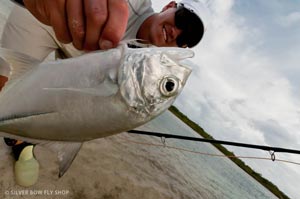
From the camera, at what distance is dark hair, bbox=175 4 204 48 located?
3.18 meters

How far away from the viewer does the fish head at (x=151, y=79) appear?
4.12 feet

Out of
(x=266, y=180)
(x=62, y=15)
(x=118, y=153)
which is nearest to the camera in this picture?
(x=62, y=15)

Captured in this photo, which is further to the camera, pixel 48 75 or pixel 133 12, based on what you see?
pixel 133 12

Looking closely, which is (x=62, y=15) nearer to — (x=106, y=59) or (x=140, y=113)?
(x=106, y=59)

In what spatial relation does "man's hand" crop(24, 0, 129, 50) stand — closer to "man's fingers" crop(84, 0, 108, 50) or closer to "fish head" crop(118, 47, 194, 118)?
"man's fingers" crop(84, 0, 108, 50)

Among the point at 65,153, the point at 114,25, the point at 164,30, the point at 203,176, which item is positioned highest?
the point at 164,30

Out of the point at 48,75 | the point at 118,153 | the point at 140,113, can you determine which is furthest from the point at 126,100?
the point at 118,153

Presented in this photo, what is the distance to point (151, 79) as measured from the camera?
127 centimetres

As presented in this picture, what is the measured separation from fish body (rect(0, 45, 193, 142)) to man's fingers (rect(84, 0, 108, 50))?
10 cm

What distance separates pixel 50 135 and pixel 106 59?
477mm

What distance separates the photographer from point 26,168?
3.23m

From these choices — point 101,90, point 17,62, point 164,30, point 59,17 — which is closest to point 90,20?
point 59,17

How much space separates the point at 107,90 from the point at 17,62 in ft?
1.61

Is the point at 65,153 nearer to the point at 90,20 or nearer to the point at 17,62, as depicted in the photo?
the point at 17,62
